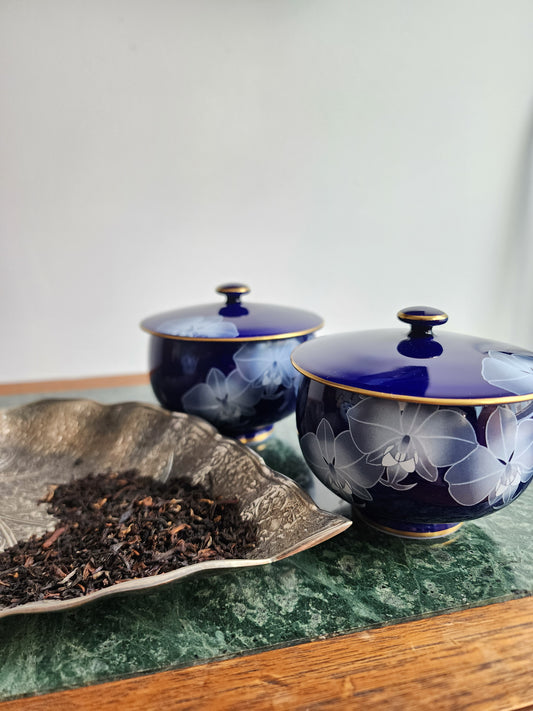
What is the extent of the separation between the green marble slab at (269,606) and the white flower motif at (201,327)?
0.31 m

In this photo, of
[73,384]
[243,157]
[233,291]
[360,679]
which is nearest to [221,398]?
[233,291]

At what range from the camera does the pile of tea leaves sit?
0.51m

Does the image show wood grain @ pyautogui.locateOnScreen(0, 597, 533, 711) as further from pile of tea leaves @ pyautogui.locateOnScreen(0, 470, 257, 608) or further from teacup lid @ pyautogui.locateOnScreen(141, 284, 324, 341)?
teacup lid @ pyautogui.locateOnScreen(141, 284, 324, 341)

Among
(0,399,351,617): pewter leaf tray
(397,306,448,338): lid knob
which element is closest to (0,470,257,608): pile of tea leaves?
(0,399,351,617): pewter leaf tray

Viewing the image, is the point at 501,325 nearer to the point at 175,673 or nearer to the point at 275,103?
the point at 275,103

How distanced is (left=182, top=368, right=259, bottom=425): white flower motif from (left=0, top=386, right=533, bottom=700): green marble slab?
0.79ft

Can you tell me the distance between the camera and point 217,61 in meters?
1.54

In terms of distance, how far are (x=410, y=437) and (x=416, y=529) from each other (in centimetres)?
15

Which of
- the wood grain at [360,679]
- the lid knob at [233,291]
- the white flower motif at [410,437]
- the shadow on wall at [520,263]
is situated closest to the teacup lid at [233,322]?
the lid knob at [233,291]

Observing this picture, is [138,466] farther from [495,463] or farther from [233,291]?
[495,463]

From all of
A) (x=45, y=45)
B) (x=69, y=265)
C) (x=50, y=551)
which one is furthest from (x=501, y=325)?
(x=50, y=551)

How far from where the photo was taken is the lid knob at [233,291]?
815 mm

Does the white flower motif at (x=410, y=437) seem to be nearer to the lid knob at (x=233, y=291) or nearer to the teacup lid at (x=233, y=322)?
the teacup lid at (x=233, y=322)

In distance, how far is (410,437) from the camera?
0.49 meters
